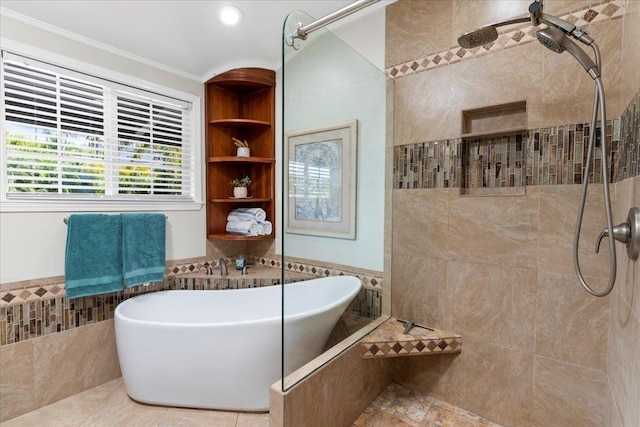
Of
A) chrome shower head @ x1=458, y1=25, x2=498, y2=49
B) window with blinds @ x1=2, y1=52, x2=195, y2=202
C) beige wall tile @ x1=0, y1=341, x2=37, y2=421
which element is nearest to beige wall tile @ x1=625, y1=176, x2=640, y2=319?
chrome shower head @ x1=458, y1=25, x2=498, y2=49

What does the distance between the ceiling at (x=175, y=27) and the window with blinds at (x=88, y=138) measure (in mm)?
260

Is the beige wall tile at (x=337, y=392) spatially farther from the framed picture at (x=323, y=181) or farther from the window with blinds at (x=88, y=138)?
the window with blinds at (x=88, y=138)

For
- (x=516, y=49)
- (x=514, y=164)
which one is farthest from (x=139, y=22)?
(x=514, y=164)

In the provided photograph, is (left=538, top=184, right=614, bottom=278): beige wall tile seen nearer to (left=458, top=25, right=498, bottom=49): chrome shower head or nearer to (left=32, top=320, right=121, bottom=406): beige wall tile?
(left=458, top=25, right=498, bottom=49): chrome shower head

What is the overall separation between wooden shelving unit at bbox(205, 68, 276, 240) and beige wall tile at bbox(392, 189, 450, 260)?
126 centimetres

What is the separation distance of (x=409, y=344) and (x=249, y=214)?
170 centimetres

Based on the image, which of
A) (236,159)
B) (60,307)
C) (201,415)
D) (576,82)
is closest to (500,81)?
(576,82)

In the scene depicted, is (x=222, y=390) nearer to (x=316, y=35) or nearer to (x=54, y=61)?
(x=316, y=35)

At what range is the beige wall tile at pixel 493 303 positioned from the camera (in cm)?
158

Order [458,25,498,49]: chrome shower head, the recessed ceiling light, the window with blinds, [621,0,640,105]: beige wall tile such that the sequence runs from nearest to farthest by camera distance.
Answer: [621,0,640,105]: beige wall tile
[458,25,498,49]: chrome shower head
the window with blinds
the recessed ceiling light

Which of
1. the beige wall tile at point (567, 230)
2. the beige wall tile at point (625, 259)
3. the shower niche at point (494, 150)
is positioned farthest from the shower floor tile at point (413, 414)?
the shower niche at point (494, 150)

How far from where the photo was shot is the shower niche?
63.7 inches

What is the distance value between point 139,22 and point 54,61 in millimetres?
572

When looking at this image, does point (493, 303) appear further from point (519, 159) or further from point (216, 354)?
point (216, 354)
